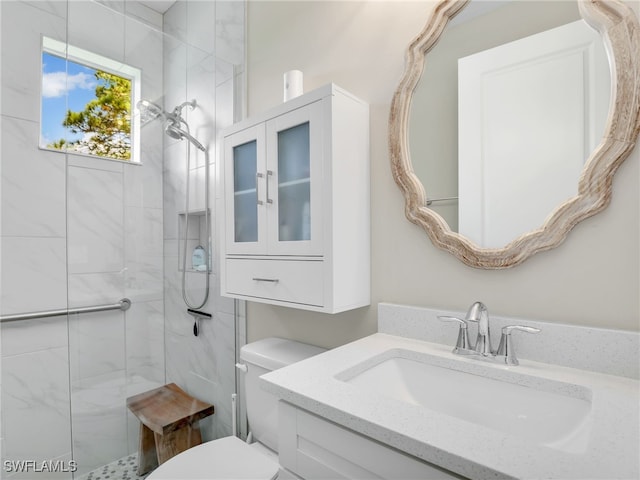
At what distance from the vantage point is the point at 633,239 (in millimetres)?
786

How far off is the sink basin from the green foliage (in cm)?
130

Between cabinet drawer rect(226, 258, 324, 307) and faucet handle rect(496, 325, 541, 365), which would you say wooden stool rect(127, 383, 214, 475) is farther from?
faucet handle rect(496, 325, 541, 365)

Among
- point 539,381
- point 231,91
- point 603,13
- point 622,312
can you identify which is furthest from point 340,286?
point 231,91

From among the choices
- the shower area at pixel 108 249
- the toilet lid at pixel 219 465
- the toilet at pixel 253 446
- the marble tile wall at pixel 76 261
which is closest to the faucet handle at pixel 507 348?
the toilet at pixel 253 446

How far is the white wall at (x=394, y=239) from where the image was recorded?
0.81 meters

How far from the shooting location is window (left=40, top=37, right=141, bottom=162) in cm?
139

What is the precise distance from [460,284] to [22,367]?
6.55ft

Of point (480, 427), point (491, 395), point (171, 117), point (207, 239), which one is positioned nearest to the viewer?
point (480, 427)

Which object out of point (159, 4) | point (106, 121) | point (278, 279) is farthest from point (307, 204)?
point (159, 4)

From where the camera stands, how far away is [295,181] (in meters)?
1.19

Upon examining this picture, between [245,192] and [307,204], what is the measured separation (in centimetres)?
35

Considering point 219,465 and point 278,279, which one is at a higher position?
point 278,279

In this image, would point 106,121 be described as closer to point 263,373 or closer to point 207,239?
point 207,239

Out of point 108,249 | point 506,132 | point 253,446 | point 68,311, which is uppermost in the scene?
point 506,132
